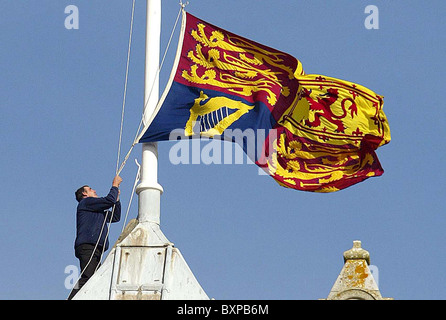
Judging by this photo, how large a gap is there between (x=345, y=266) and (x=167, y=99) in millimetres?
4554

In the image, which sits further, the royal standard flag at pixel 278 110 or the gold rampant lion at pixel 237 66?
the gold rampant lion at pixel 237 66

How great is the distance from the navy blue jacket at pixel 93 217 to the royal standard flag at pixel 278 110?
7.52 feet

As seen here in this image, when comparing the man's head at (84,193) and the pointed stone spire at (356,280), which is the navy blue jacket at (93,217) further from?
the pointed stone spire at (356,280)

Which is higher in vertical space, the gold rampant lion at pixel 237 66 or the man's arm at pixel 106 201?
the gold rampant lion at pixel 237 66

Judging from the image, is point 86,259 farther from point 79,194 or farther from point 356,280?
point 356,280

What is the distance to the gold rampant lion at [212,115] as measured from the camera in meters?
22.0

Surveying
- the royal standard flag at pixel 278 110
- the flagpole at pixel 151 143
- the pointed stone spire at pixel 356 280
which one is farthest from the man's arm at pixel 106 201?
the pointed stone spire at pixel 356 280

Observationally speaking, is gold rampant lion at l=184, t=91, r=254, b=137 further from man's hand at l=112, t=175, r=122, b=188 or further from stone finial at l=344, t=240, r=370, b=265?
stone finial at l=344, t=240, r=370, b=265

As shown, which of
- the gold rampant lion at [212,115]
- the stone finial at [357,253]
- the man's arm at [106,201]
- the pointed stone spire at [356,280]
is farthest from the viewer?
the gold rampant lion at [212,115]

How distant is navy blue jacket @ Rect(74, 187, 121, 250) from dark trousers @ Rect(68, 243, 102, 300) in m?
0.10

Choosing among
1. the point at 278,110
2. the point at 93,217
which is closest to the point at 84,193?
the point at 93,217

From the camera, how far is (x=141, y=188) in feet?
65.1

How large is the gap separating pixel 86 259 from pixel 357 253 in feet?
15.1
